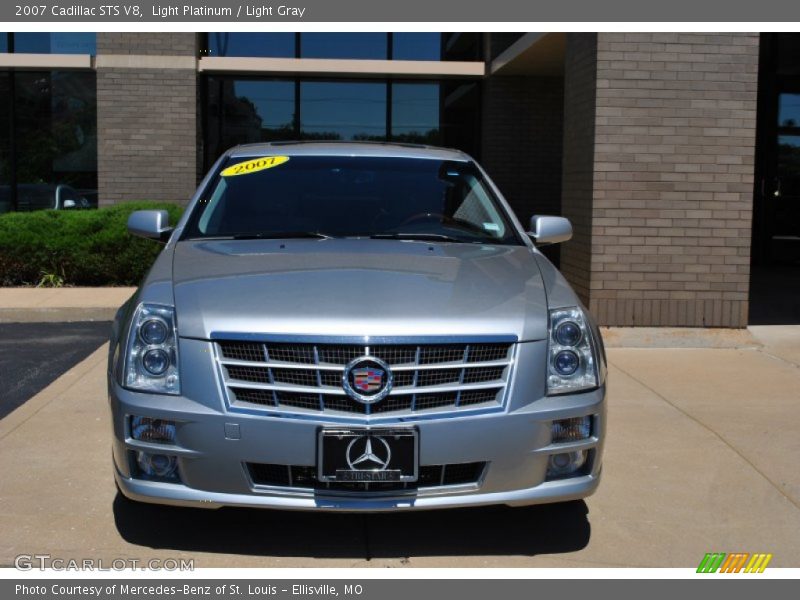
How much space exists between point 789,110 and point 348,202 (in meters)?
12.1

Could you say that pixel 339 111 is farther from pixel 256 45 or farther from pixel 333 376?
pixel 333 376

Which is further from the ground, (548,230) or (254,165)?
(254,165)

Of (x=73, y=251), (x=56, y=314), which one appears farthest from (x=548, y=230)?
(x=73, y=251)

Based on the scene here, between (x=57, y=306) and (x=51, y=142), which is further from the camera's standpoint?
(x=51, y=142)

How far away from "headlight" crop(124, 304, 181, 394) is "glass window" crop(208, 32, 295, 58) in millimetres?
11219

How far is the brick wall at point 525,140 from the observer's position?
46.9 feet

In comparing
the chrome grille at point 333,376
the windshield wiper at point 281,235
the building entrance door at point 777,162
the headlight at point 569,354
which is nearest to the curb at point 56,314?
the windshield wiper at point 281,235

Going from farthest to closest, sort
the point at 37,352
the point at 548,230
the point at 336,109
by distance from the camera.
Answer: the point at 336,109 < the point at 37,352 < the point at 548,230

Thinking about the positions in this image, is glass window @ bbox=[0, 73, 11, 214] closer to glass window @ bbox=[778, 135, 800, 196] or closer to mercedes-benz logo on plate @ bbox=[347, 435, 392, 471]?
glass window @ bbox=[778, 135, 800, 196]

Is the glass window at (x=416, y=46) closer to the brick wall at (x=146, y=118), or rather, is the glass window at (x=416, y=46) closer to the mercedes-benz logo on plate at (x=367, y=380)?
the brick wall at (x=146, y=118)

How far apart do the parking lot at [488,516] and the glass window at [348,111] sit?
353 inches

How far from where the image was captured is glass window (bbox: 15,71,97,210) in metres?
14.5

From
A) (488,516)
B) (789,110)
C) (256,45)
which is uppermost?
(256,45)

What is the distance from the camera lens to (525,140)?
1448 centimetres
